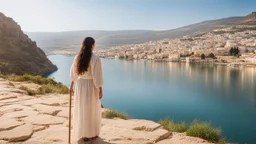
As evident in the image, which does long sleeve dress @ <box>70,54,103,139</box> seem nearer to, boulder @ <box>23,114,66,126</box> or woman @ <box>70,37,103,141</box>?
woman @ <box>70,37,103,141</box>

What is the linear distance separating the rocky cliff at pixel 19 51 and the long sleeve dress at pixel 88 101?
29.4m

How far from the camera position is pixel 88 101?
3.21 metres

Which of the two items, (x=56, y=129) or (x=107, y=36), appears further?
(x=107, y=36)

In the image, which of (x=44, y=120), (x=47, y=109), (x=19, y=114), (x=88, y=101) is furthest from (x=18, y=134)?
(x=47, y=109)

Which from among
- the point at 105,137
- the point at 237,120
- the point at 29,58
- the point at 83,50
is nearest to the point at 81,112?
the point at 105,137

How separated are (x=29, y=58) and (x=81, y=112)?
37074 mm

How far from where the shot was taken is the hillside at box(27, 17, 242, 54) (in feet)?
454

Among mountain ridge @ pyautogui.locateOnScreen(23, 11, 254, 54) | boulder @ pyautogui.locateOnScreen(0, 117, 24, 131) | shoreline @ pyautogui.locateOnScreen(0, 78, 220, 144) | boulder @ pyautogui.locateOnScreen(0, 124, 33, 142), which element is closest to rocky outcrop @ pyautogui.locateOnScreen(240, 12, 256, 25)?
mountain ridge @ pyautogui.locateOnScreen(23, 11, 254, 54)

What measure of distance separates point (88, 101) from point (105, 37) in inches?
6656

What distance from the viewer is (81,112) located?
321 cm

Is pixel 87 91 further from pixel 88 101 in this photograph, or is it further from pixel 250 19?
pixel 250 19

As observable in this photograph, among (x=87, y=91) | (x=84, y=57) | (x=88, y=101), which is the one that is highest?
(x=84, y=57)

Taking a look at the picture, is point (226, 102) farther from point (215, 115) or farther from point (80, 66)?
point (80, 66)

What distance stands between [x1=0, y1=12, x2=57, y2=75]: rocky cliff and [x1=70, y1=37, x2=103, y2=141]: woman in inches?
1159
